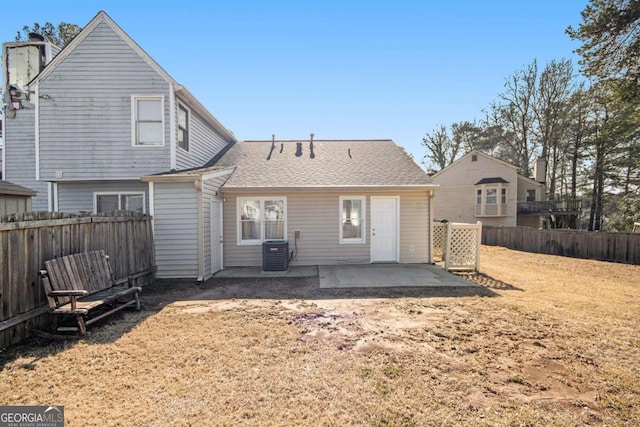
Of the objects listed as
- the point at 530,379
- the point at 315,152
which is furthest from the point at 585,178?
the point at 530,379

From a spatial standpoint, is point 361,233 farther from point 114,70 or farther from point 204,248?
point 114,70

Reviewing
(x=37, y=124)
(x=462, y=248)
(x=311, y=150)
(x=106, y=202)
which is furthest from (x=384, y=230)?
(x=37, y=124)

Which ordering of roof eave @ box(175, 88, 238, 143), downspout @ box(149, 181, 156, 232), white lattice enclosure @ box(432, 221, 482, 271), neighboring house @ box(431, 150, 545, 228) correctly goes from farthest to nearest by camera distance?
neighboring house @ box(431, 150, 545, 228) < white lattice enclosure @ box(432, 221, 482, 271) < roof eave @ box(175, 88, 238, 143) < downspout @ box(149, 181, 156, 232)

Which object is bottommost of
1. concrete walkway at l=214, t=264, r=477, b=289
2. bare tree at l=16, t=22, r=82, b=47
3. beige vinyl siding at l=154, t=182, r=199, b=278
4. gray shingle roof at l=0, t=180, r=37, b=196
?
concrete walkway at l=214, t=264, r=477, b=289

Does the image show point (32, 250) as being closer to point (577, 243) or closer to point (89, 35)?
point (89, 35)

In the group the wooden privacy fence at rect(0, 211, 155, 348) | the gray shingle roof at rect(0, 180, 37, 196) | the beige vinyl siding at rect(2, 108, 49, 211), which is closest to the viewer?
the wooden privacy fence at rect(0, 211, 155, 348)

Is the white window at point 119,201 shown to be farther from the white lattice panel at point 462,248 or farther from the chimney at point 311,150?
the white lattice panel at point 462,248

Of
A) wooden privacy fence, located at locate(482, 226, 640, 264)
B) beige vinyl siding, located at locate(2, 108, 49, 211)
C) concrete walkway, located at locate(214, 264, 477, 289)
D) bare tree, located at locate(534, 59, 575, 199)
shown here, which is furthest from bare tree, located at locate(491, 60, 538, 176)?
beige vinyl siding, located at locate(2, 108, 49, 211)

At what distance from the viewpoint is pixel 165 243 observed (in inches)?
302

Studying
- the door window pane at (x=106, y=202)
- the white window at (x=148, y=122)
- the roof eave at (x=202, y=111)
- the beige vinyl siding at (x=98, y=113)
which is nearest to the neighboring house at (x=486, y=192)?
the roof eave at (x=202, y=111)

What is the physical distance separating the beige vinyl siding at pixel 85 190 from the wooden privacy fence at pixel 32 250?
10.5ft

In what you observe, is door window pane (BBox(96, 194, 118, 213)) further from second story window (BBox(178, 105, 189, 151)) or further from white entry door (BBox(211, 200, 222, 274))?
white entry door (BBox(211, 200, 222, 274))

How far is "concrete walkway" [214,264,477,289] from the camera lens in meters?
7.09

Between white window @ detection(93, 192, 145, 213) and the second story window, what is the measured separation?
206 centimetres
